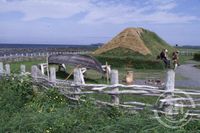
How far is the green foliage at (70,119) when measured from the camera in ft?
24.8

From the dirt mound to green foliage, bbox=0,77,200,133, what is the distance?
25974 mm

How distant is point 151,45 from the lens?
1603 inches

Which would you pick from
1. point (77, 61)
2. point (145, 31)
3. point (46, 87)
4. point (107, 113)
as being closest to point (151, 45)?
point (145, 31)

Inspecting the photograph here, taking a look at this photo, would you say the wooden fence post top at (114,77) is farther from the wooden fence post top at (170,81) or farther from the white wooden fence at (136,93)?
the wooden fence post top at (170,81)

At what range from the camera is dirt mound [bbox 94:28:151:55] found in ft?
121

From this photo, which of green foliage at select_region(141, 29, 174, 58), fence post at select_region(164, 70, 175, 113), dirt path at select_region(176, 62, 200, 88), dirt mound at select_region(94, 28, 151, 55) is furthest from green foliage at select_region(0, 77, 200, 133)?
green foliage at select_region(141, 29, 174, 58)

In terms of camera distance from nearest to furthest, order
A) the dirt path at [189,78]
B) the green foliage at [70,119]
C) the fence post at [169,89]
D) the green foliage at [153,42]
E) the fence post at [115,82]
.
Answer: the green foliage at [70,119] < the fence post at [169,89] < the fence post at [115,82] < the dirt path at [189,78] < the green foliage at [153,42]

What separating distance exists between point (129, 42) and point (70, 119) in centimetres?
3022

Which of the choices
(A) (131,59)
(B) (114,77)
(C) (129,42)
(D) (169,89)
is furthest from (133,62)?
(D) (169,89)

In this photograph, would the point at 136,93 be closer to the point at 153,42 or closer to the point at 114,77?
the point at 114,77

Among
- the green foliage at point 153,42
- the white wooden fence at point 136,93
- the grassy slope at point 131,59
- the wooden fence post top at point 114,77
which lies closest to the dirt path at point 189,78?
the grassy slope at point 131,59

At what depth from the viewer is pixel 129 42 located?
125 feet

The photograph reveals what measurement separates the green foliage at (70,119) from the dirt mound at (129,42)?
25974 mm

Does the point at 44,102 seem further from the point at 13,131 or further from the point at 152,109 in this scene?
the point at 152,109
